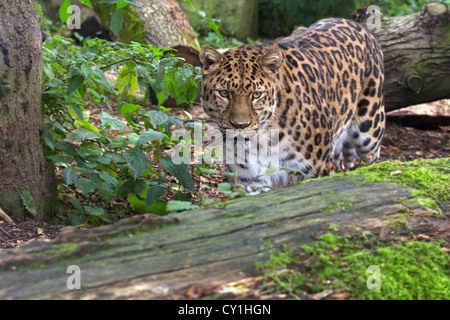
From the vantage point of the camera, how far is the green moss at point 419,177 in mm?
3582

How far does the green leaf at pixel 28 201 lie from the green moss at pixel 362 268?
2.60m

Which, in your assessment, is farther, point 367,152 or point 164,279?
point 367,152

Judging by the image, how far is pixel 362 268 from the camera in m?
2.95

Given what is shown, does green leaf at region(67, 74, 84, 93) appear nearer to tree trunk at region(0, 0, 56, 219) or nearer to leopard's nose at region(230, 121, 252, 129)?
tree trunk at region(0, 0, 56, 219)

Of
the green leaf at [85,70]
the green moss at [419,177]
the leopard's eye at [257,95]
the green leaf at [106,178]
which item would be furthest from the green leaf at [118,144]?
the green moss at [419,177]

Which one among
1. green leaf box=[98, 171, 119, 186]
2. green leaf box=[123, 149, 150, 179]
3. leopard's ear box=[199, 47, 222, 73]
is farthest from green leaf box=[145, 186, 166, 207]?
leopard's ear box=[199, 47, 222, 73]

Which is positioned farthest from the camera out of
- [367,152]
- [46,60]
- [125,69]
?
Answer: [367,152]

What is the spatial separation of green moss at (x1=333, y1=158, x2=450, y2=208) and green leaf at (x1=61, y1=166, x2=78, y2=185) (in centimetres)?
223

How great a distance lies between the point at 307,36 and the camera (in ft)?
21.4

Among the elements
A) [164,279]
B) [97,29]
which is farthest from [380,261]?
[97,29]

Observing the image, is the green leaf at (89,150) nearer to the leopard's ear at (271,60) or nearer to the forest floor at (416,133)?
the leopard's ear at (271,60)

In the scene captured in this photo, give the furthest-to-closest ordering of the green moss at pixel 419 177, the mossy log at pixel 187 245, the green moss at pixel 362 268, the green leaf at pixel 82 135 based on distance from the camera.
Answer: the green leaf at pixel 82 135, the green moss at pixel 419 177, the green moss at pixel 362 268, the mossy log at pixel 187 245
